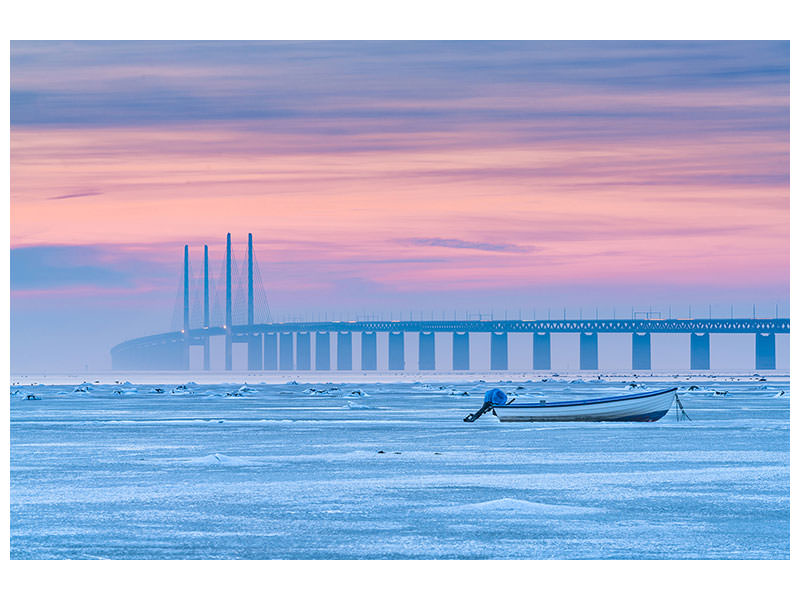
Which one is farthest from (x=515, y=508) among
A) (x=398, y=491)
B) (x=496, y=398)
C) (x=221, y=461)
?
(x=496, y=398)

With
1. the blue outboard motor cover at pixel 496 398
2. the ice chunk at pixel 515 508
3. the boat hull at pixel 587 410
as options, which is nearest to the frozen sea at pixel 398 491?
the ice chunk at pixel 515 508

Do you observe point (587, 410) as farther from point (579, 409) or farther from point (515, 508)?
point (515, 508)

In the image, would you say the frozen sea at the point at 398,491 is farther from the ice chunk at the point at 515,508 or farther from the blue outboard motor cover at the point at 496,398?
the blue outboard motor cover at the point at 496,398

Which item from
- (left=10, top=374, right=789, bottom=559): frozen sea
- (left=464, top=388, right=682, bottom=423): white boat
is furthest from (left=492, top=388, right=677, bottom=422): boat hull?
(left=10, top=374, right=789, bottom=559): frozen sea

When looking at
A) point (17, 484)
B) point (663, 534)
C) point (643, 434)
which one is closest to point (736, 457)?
point (643, 434)

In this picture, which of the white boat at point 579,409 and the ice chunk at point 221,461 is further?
the white boat at point 579,409

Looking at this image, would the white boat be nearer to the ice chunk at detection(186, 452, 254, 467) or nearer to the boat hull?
the boat hull
